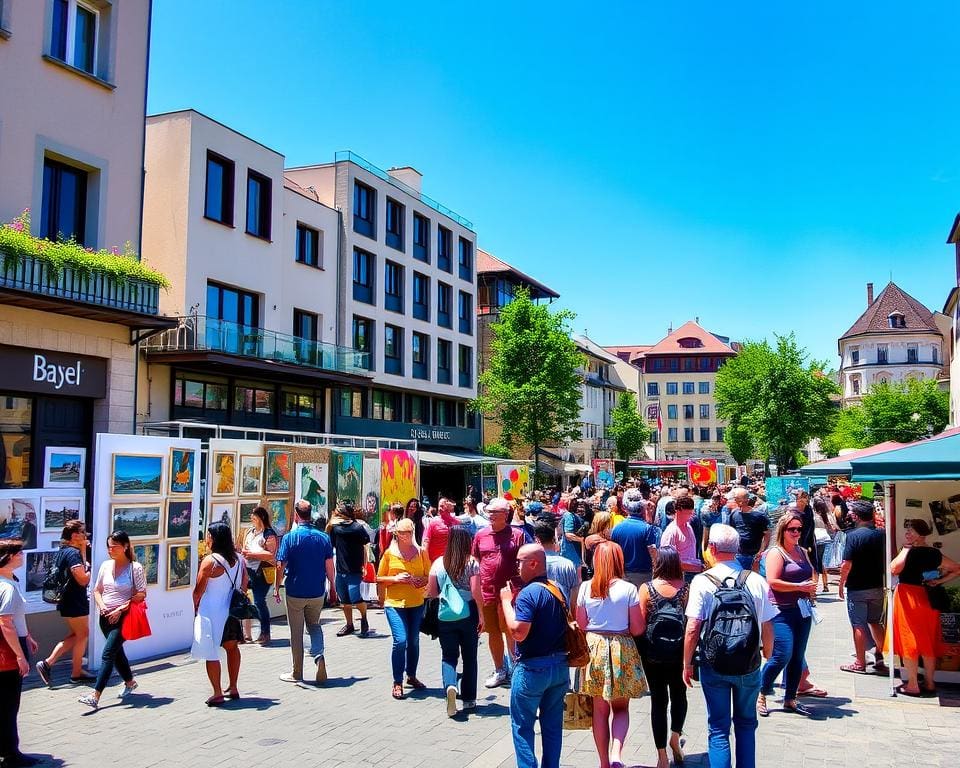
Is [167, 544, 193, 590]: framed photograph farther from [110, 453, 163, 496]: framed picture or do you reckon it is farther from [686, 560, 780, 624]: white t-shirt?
[686, 560, 780, 624]: white t-shirt

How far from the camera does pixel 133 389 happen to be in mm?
17578

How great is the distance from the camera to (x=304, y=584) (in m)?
8.62

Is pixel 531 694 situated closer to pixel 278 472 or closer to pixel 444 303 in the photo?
pixel 278 472

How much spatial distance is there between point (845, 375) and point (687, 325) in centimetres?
1783

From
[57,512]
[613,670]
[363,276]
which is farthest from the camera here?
[363,276]

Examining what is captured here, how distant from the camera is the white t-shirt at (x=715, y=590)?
557 centimetres

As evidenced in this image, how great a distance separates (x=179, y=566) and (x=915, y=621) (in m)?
8.33

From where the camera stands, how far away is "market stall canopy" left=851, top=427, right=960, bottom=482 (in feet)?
25.0

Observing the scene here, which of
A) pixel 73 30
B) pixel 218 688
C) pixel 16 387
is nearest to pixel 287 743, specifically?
pixel 218 688

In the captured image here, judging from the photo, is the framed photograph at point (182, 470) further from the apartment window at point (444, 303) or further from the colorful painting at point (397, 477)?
the apartment window at point (444, 303)

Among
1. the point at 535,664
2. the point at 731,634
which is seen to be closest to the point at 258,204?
Answer: the point at 535,664

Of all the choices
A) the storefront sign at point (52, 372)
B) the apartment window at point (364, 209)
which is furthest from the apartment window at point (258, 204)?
the storefront sign at point (52, 372)

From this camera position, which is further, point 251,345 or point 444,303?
point 444,303

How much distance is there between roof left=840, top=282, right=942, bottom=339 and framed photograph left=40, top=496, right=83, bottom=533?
290ft
